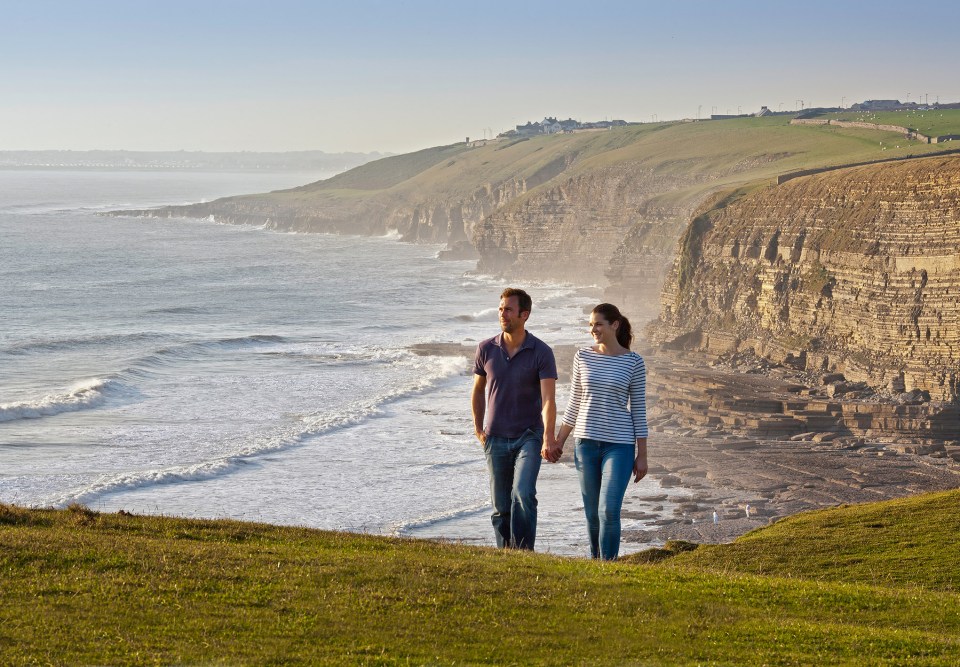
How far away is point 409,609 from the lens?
1030cm

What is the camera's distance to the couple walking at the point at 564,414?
39.4 feet

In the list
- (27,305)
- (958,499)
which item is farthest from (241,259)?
(958,499)

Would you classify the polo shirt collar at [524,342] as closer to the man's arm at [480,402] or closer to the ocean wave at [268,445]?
the man's arm at [480,402]

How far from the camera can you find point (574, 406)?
12.2 metres

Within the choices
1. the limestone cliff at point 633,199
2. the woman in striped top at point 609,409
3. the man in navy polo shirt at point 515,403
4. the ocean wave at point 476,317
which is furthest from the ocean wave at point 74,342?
the woman in striped top at point 609,409

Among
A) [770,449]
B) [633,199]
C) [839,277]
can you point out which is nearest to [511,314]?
[770,449]

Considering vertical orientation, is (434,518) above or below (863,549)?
below

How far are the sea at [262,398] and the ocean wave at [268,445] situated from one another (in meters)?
0.11

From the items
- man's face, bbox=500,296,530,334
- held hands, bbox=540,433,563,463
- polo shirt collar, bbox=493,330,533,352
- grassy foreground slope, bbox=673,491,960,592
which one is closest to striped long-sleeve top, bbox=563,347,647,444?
held hands, bbox=540,433,563,463

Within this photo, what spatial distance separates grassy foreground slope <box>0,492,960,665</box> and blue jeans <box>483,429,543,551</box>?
0.35 meters

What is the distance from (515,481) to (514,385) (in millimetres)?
1070

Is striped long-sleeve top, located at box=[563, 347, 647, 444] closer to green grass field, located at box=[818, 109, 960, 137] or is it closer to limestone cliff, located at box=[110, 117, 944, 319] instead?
limestone cliff, located at box=[110, 117, 944, 319]

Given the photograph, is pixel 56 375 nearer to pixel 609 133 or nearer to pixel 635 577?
pixel 635 577

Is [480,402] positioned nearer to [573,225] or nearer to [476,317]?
[476,317]
